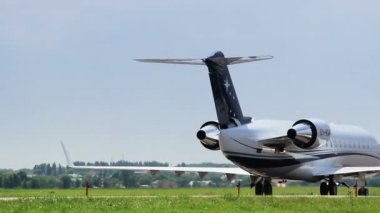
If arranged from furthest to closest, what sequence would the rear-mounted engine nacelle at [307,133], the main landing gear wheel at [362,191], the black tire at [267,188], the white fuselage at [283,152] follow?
the main landing gear wheel at [362,191]
the black tire at [267,188]
the white fuselage at [283,152]
the rear-mounted engine nacelle at [307,133]

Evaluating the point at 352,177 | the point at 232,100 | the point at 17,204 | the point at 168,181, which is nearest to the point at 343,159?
the point at 352,177

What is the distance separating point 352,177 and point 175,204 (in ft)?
82.2

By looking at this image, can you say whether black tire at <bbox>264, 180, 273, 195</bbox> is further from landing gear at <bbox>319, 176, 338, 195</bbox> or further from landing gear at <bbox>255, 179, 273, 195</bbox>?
landing gear at <bbox>319, 176, 338, 195</bbox>

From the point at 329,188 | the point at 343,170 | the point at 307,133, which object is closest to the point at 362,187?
the point at 343,170

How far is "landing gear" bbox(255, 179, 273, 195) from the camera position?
51875 millimetres

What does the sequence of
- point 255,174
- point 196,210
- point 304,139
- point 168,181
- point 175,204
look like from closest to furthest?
1. point 196,210
2. point 175,204
3. point 304,139
4. point 255,174
5. point 168,181

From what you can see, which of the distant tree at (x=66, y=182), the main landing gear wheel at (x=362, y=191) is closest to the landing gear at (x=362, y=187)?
the main landing gear wheel at (x=362, y=191)

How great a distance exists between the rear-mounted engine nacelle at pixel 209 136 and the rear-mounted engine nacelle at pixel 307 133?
14.3ft

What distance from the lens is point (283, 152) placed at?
4984 centimetres

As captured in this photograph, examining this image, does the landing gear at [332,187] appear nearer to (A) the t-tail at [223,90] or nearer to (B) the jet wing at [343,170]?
(B) the jet wing at [343,170]

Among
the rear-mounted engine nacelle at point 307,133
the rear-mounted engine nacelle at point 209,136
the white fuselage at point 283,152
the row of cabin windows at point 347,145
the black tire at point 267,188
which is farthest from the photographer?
the row of cabin windows at point 347,145

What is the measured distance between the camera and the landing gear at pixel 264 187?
51.9 meters

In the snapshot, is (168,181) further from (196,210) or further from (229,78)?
(196,210)

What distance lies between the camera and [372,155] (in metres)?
61.2
